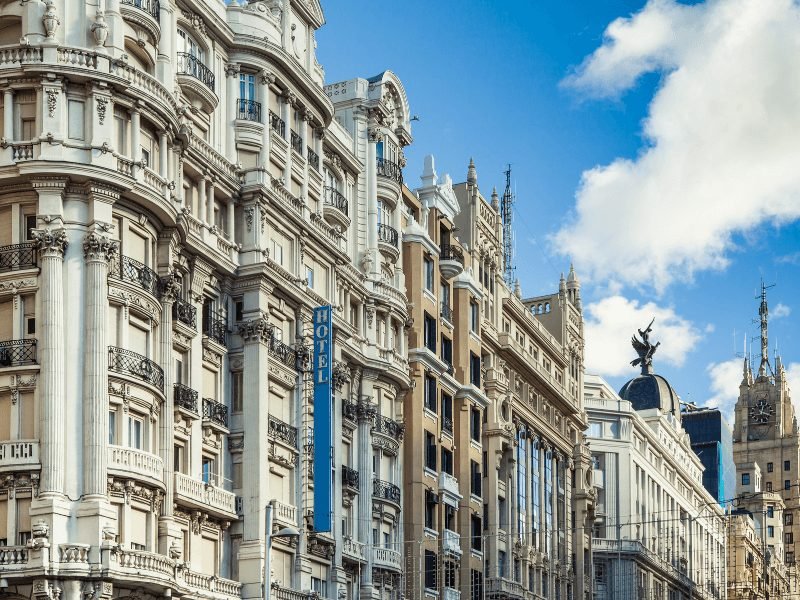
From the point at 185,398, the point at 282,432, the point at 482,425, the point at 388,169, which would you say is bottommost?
the point at 282,432

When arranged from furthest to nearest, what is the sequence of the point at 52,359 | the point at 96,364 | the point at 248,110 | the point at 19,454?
the point at 248,110, the point at 96,364, the point at 52,359, the point at 19,454

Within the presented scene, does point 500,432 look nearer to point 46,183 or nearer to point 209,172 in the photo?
point 209,172

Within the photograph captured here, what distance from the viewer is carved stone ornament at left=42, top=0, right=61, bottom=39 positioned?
56656 mm

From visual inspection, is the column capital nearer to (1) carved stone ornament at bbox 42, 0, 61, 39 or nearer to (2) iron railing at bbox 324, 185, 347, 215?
(1) carved stone ornament at bbox 42, 0, 61, 39

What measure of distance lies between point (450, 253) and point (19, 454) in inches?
1667

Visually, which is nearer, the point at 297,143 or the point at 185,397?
the point at 185,397

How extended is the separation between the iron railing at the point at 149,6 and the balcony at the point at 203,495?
57.4ft

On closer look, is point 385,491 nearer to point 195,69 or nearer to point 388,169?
point 388,169

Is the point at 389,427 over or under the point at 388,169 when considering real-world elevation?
under

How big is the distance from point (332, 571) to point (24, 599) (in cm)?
2100

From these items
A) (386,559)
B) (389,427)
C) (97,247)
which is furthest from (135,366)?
(389,427)

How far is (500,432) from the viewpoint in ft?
318

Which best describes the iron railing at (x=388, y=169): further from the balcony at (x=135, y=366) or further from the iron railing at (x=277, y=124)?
the balcony at (x=135, y=366)

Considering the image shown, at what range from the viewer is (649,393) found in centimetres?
17288
